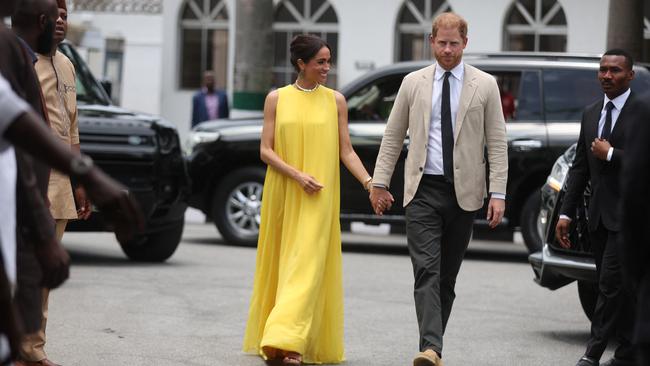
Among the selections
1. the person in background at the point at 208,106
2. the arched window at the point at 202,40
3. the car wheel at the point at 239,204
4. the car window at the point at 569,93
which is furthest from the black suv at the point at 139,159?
the arched window at the point at 202,40

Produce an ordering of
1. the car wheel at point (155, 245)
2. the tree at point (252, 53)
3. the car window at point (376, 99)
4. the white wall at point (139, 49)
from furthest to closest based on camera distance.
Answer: the white wall at point (139, 49) → the tree at point (252, 53) → the car window at point (376, 99) → the car wheel at point (155, 245)

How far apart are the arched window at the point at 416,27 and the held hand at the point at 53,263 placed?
26025 mm

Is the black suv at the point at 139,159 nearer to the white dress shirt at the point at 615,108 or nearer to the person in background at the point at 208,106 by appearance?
the white dress shirt at the point at 615,108

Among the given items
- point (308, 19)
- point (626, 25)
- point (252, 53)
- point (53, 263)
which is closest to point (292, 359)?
point (53, 263)

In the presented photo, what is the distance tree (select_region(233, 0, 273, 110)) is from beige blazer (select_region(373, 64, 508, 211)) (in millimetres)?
13861

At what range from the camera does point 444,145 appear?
7.76 metres

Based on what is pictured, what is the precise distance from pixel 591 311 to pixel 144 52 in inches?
923

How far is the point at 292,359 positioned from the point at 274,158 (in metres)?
1.11

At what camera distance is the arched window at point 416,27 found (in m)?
30.2

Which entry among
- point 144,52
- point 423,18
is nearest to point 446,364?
point 423,18

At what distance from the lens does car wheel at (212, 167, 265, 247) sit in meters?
15.2

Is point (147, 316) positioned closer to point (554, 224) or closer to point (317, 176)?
point (317, 176)

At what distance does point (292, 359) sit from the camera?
311 inches

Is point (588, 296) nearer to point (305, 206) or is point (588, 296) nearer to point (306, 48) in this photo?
point (305, 206)
